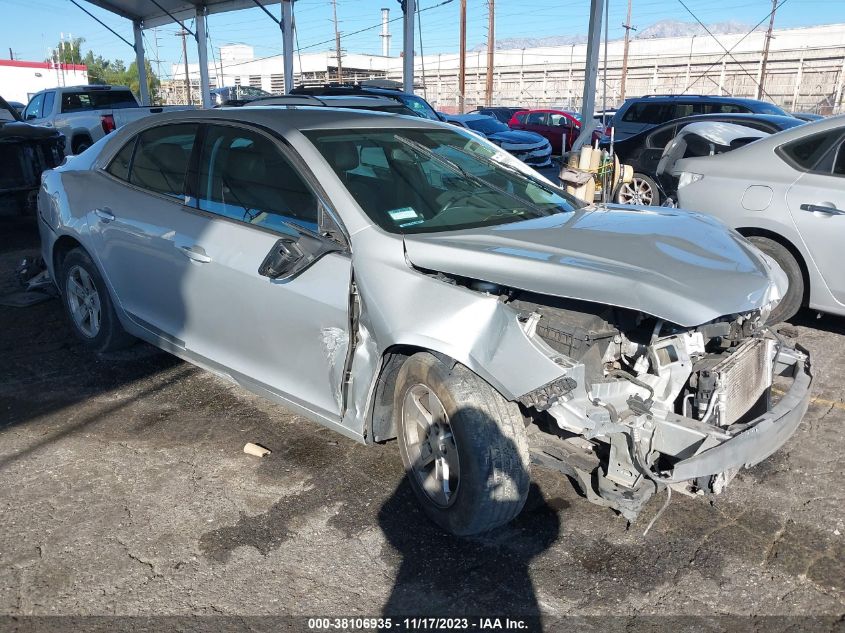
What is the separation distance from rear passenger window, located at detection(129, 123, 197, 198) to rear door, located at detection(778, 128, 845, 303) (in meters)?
4.16

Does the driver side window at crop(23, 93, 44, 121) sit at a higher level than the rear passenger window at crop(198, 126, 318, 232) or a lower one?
higher

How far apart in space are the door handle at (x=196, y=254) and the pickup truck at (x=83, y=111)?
33.8ft

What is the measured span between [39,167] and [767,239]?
8972 millimetres

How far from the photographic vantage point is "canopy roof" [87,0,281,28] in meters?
18.1

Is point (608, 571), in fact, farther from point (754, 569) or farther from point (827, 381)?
point (827, 381)

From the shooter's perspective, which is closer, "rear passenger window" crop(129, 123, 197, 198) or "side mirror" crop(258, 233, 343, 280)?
"side mirror" crop(258, 233, 343, 280)

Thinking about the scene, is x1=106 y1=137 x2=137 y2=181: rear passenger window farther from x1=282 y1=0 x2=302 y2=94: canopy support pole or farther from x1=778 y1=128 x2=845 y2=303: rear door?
x1=282 y1=0 x2=302 y2=94: canopy support pole

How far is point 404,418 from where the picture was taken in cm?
322

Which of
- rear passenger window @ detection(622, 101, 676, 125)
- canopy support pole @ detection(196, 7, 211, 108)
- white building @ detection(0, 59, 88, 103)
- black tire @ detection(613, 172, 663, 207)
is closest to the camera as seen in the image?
black tire @ detection(613, 172, 663, 207)

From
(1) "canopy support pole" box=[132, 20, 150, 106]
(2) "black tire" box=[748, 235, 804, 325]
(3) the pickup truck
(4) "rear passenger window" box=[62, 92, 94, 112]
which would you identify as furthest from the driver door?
(1) "canopy support pole" box=[132, 20, 150, 106]

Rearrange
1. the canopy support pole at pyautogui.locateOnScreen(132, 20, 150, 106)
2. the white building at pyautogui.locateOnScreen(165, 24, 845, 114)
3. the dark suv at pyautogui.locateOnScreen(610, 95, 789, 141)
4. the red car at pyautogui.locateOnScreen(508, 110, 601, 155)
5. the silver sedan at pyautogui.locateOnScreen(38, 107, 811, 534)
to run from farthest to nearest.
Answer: the white building at pyautogui.locateOnScreen(165, 24, 845, 114) < the canopy support pole at pyautogui.locateOnScreen(132, 20, 150, 106) < the red car at pyautogui.locateOnScreen(508, 110, 601, 155) < the dark suv at pyautogui.locateOnScreen(610, 95, 789, 141) < the silver sedan at pyautogui.locateOnScreen(38, 107, 811, 534)

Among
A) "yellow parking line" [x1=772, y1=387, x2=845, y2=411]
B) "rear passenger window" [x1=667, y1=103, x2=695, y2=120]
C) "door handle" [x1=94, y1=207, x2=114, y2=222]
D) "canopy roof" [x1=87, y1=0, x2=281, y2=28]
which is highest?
"canopy roof" [x1=87, y1=0, x2=281, y2=28]

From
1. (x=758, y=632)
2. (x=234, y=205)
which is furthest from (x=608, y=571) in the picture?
(x=234, y=205)

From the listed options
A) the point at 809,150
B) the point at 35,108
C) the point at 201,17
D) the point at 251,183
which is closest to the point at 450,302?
the point at 251,183
